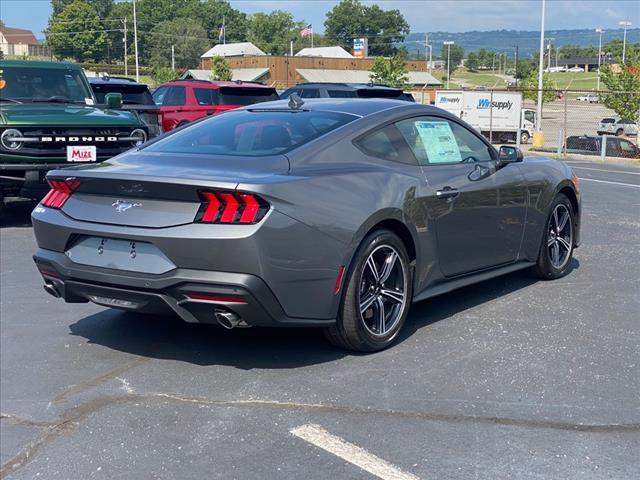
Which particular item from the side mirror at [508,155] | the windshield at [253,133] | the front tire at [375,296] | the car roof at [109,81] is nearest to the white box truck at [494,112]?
the car roof at [109,81]

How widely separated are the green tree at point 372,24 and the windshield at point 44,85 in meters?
152

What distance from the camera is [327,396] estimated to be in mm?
4363

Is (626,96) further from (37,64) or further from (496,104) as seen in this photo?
(37,64)

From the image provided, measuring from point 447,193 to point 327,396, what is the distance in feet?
6.04

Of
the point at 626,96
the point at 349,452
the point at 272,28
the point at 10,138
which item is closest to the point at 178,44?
the point at 272,28

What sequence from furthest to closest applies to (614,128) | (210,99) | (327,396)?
(614,128) → (210,99) → (327,396)

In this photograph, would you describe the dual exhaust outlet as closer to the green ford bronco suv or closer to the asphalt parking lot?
the asphalt parking lot

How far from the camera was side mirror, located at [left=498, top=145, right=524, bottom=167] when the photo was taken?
6.30m

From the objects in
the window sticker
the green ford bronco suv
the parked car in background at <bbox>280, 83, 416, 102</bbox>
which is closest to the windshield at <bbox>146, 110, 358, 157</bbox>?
the window sticker

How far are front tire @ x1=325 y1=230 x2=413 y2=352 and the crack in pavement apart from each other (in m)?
0.73

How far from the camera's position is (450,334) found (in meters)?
5.50

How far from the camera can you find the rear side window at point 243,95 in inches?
663

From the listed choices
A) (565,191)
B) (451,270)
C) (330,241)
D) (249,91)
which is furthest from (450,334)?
(249,91)

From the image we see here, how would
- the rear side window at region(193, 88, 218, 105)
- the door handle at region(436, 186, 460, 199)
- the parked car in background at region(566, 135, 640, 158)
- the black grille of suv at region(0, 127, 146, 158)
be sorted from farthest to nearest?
1. the parked car in background at region(566, 135, 640, 158)
2. the rear side window at region(193, 88, 218, 105)
3. the black grille of suv at region(0, 127, 146, 158)
4. the door handle at region(436, 186, 460, 199)
